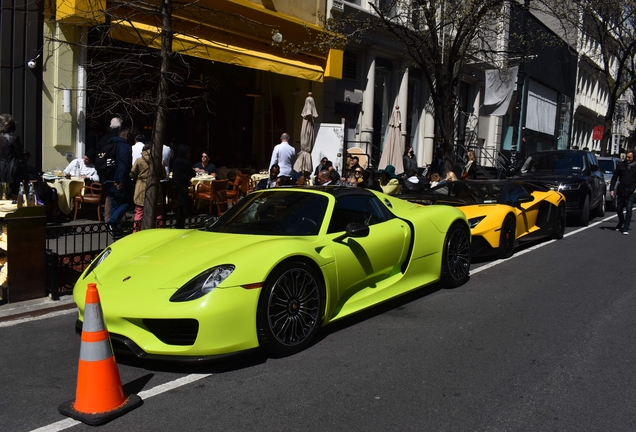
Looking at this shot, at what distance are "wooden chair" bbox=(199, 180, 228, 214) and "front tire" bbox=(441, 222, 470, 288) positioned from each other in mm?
6428

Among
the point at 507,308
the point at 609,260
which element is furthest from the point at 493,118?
the point at 507,308

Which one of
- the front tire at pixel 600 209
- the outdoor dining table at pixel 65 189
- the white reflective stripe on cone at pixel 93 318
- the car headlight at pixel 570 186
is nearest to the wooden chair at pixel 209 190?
the outdoor dining table at pixel 65 189

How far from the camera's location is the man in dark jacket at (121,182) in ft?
31.9

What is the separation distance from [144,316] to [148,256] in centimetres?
98

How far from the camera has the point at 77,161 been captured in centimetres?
1174

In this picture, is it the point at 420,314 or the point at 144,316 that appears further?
the point at 420,314

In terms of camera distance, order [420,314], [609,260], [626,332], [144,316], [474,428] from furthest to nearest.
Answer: [609,260] < [420,314] < [626,332] < [144,316] < [474,428]

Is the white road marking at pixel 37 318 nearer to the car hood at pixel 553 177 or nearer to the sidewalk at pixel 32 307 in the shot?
the sidewalk at pixel 32 307

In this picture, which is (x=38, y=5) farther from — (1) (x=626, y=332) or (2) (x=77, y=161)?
(1) (x=626, y=332)

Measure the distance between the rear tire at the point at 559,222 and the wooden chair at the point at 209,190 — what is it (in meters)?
6.50

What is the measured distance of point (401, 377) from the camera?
455 centimetres

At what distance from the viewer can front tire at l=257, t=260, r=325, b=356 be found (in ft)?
15.4

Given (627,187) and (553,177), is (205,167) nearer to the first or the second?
(553,177)

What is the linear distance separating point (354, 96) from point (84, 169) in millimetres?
9799
